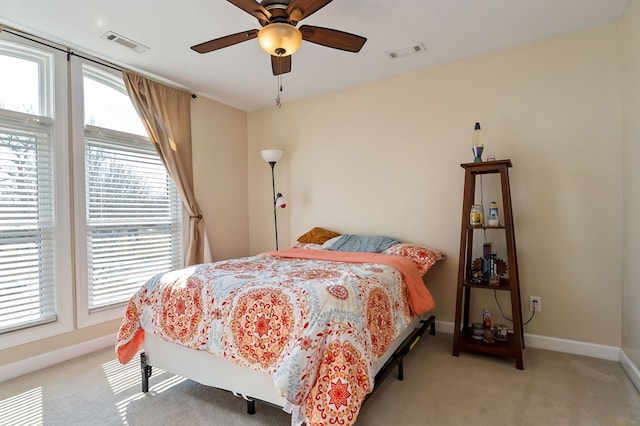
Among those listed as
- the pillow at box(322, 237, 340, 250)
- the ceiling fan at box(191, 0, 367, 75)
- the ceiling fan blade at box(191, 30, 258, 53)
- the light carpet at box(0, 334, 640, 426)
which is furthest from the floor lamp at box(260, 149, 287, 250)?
the light carpet at box(0, 334, 640, 426)

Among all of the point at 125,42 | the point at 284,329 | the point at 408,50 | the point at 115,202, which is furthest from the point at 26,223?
the point at 408,50

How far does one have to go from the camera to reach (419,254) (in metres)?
2.76

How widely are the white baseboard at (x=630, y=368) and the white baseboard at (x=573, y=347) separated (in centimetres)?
7

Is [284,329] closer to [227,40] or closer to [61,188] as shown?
[227,40]

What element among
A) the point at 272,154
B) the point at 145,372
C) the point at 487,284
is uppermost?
the point at 272,154

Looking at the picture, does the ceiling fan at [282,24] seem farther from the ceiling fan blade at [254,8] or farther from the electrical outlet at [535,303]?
the electrical outlet at [535,303]

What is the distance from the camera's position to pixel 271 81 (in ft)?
11.3

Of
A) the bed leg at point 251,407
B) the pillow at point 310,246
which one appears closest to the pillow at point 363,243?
the pillow at point 310,246

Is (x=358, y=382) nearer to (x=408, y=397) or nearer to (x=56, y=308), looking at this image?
(x=408, y=397)

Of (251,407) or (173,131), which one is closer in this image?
(251,407)

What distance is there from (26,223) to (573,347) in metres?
4.24

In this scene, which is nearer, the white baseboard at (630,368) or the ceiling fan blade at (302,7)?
the ceiling fan blade at (302,7)

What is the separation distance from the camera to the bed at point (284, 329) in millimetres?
1435

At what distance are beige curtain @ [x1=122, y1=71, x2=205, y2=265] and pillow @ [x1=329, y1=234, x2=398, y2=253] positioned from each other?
1507 millimetres
